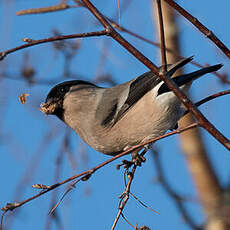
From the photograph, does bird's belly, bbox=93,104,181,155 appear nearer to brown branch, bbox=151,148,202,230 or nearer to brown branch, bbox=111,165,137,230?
brown branch, bbox=111,165,137,230

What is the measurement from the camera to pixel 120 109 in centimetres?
317

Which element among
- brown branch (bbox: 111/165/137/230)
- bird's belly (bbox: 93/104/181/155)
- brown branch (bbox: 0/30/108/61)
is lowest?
brown branch (bbox: 111/165/137/230)

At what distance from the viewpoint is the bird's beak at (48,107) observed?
326 centimetres

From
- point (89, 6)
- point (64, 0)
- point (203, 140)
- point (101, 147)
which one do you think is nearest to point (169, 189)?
point (101, 147)

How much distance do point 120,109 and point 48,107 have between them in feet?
1.80

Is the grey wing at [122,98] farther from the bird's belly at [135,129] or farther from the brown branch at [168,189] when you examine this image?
the brown branch at [168,189]

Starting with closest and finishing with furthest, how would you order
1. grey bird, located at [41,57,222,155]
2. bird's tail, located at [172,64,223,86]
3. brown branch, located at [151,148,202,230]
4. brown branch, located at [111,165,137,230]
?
1. brown branch, located at [111,165,137,230]
2. bird's tail, located at [172,64,223,86]
3. grey bird, located at [41,57,222,155]
4. brown branch, located at [151,148,202,230]

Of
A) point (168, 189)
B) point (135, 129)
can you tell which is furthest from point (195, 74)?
point (168, 189)

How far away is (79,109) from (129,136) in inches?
21.2

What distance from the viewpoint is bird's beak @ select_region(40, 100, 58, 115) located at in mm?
3261

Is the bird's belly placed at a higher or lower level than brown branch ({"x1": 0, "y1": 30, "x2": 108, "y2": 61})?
higher

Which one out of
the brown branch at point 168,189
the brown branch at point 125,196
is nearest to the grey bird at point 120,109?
the brown branch at point 125,196

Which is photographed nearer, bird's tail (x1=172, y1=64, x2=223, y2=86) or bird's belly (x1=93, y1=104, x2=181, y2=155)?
bird's tail (x1=172, y1=64, x2=223, y2=86)

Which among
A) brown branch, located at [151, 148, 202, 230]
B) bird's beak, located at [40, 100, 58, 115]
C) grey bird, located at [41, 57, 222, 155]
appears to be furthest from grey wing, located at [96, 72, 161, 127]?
brown branch, located at [151, 148, 202, 230]
